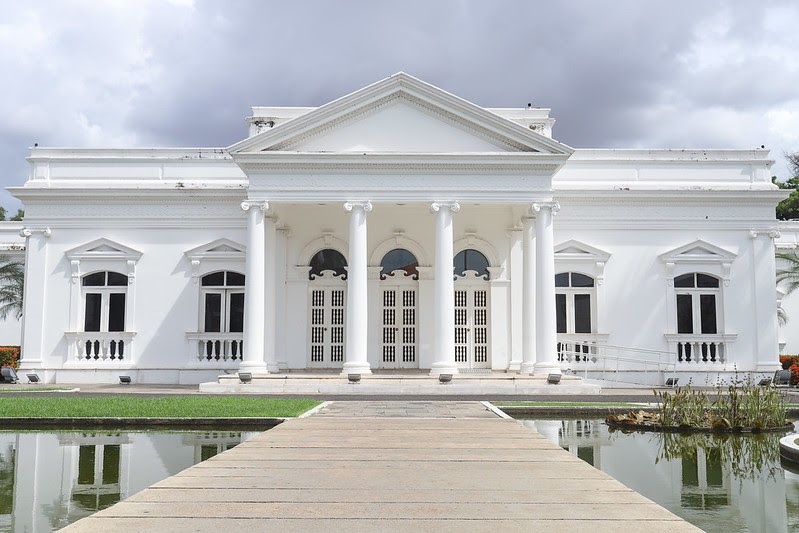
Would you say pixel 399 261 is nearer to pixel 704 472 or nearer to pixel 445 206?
pixel 445 206

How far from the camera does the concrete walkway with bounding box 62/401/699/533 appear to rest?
518cm

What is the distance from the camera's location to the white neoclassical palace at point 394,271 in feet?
78.5

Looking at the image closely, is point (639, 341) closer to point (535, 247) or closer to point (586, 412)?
point (535, 247)

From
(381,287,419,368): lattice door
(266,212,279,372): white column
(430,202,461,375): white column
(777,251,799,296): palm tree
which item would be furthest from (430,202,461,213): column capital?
(777,251,799,296): palm tree

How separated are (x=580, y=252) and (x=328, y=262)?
25.0ft

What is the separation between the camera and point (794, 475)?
26.9 feet

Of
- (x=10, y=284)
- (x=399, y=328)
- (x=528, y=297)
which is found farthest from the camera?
(x=10, y=284)

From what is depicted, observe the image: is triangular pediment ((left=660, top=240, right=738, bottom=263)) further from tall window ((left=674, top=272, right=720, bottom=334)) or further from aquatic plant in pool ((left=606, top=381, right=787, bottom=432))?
aquatic plant in pool ((left=606, top=381, right=787, bottom=432))

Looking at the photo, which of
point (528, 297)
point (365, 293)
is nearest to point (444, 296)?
point (365, 293)

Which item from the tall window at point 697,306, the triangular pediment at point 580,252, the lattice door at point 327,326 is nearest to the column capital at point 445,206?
the triangular pediment at point 580,252

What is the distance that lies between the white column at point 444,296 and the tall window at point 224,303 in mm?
6880

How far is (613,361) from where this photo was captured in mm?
23906

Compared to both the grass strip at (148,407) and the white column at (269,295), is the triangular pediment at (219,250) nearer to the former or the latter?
the white column at (269,295)

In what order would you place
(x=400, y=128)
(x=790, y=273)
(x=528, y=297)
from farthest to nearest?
(x=790, y=273) < (x=528, y=297) < (x=400, y=128)
